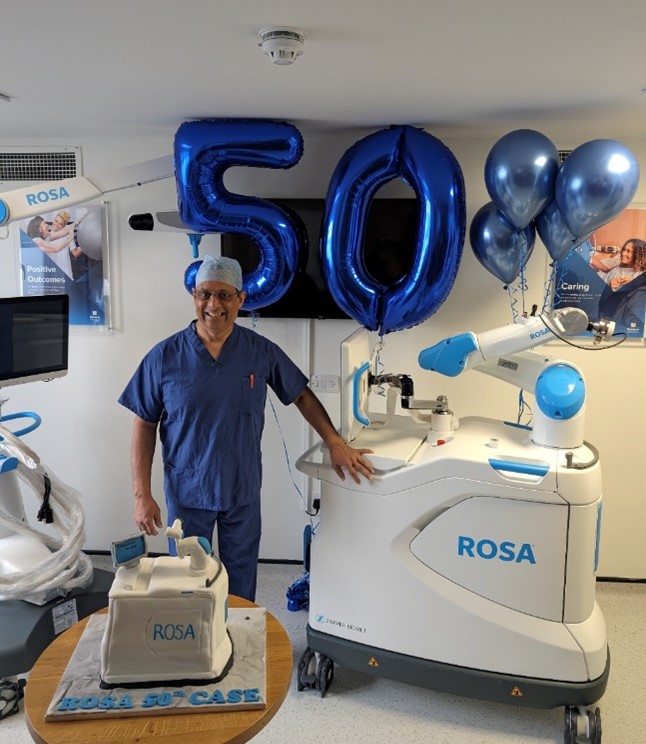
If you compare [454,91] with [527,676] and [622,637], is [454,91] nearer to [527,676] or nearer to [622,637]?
[527,676]

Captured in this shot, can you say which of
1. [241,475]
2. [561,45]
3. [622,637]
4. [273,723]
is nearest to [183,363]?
[241,475]

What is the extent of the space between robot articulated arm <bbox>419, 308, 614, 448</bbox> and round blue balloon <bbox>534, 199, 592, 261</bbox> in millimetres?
395

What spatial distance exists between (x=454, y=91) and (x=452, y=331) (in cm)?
121

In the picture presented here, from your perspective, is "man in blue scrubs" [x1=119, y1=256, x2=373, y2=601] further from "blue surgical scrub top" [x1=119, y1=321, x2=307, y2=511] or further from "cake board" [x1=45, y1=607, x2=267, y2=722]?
"cake board" [x1=45, y1=607, x2=267, y2=722]

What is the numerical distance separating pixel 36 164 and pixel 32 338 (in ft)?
3.59

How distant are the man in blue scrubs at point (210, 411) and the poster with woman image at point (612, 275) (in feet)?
4.71

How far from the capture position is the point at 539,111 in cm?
252

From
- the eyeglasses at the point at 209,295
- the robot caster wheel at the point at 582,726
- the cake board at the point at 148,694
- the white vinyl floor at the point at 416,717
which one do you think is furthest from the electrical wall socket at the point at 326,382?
the cake board at the point at 148,694

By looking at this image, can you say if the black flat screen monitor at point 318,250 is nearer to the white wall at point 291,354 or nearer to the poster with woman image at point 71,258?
the white wall at point 291,354

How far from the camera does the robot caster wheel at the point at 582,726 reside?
216 cm

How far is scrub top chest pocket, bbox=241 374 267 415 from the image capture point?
2391mm

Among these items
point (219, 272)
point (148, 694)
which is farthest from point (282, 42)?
point (148, 694)

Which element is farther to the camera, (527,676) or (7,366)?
(7,366)

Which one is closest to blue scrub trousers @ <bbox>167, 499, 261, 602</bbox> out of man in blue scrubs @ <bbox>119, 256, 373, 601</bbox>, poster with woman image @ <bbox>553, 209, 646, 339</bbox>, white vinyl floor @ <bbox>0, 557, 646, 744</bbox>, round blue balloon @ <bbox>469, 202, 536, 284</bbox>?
man in blue scrubs @ <bbox>119, 256, 373, 601</bbox>
